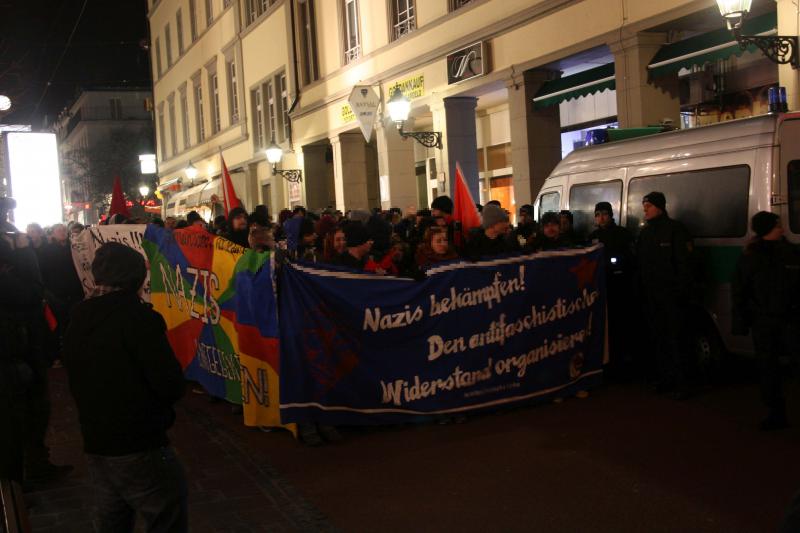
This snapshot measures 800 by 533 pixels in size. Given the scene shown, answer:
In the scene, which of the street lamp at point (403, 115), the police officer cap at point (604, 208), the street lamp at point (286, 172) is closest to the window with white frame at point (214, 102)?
the street lamp at point (286, 172)

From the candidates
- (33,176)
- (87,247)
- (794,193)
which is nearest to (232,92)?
(33,176)

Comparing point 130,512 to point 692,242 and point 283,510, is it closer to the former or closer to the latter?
point 283,510

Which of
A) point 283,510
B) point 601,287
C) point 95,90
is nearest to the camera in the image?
point 283,510

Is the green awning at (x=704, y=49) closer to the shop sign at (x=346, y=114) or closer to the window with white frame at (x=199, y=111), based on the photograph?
the shop sign at (x=346, y=114)

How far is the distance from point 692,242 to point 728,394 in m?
1.49

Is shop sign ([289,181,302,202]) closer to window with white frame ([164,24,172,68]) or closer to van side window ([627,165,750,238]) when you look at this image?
van side window ([627,165,750,238])

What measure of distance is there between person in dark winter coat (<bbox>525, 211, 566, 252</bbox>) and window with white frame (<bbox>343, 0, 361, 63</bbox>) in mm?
15080

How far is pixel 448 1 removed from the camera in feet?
62.9

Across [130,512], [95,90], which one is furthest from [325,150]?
[95,90]

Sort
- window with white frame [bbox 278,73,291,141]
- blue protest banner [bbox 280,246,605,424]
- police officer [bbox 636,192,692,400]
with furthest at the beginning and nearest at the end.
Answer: window with white frame [bbox 278,73,291,141], police officer [bbox 636,192,692,400], blue protest banner [bbox 280,246,605,424]

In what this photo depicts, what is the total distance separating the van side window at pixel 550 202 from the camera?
443 inches

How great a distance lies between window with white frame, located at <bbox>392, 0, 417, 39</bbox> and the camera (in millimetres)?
21078

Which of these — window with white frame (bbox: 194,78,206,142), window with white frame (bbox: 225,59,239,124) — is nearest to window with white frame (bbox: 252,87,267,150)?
window with white frame (bbox: 225,59,239,124)

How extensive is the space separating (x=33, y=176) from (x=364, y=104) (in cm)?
1367
